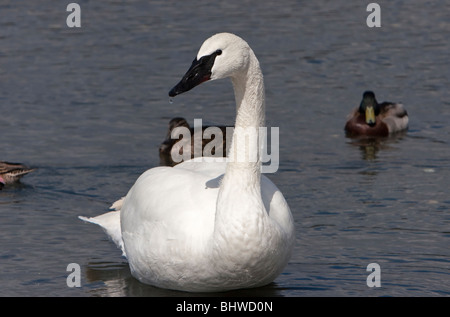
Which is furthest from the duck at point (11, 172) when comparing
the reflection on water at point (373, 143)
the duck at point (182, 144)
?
the reflection on water at point (373, 143)

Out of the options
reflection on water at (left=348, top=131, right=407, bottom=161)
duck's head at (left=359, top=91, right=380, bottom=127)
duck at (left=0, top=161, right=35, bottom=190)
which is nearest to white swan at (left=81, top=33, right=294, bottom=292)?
duck at (left=0, top=161, right=35, bottom=190)

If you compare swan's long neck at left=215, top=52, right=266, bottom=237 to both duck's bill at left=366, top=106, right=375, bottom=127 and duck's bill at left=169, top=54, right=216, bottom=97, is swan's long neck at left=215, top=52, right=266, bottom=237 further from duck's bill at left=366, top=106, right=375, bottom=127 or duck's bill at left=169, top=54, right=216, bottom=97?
duck's bill at left=366, top=106, right=375, bottom=127

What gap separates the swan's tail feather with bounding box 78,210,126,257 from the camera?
838cm

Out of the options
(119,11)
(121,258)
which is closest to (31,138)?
(121,258)

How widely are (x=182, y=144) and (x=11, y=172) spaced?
2628mm

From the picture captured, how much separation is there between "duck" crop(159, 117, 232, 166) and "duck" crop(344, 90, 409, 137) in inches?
70.5

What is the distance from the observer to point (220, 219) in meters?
6.89

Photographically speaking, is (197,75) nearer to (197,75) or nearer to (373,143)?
(197,75)

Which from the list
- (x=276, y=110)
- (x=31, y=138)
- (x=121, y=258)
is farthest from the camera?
(x=276, y=110)

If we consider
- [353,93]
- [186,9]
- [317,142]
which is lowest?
[317,142]

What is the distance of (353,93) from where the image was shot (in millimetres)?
15102

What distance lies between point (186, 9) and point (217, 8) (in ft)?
2.02

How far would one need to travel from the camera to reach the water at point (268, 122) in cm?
835
